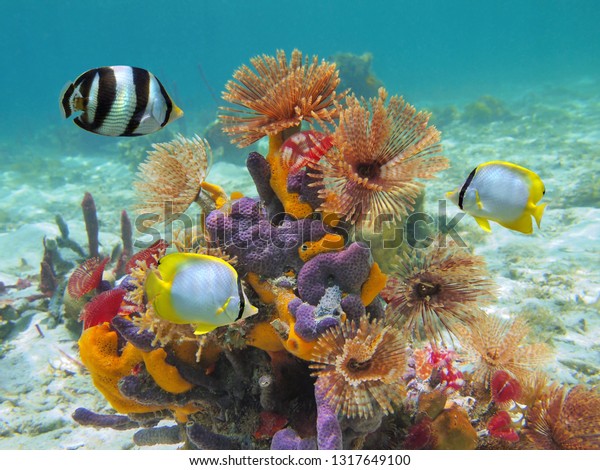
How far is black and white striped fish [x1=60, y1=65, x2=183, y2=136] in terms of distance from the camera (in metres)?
1.79

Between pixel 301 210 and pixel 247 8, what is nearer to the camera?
pixel 301 210

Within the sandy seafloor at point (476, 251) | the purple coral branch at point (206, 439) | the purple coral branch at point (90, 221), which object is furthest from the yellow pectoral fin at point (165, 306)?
the purple coral branch at point (90, 221)

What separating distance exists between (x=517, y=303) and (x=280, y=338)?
448 cm

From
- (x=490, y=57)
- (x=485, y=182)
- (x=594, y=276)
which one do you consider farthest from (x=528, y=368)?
(x=490, y=57)

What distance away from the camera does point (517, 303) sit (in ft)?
17.1

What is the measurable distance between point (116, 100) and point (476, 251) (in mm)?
6884

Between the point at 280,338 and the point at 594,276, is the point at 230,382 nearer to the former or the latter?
the point at 280,338

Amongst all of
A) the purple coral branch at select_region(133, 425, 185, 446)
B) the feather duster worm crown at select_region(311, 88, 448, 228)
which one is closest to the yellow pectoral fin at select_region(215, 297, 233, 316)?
the feather duster worm crown at select_region(311, 88, 448, 228)

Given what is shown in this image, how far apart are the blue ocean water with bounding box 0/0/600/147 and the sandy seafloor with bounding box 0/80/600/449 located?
105 feet

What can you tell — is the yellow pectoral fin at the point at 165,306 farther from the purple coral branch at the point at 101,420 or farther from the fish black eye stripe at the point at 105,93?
the purple coral branch at the point at 101,420

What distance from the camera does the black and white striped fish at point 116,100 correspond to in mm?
1788

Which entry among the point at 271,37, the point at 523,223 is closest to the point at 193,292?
the point at 523,223

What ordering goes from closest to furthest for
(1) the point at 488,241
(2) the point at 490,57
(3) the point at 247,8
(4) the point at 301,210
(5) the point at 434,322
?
(5) the point at 434,322 → (4) the point at 301,210 → (1) the point at 488,241 → (2) the point at 490,57 → (3) the point at 247,8

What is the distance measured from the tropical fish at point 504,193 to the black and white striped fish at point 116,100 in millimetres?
1756
